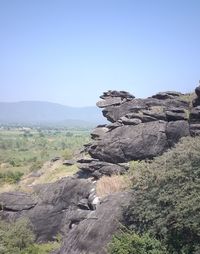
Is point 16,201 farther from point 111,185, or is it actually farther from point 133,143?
point 133,143

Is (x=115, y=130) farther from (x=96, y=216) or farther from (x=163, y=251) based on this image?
(x=163, y=251)

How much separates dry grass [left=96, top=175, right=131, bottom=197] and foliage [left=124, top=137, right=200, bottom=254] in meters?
3.45

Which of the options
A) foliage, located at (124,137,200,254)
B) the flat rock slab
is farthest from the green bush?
the flat rock slab

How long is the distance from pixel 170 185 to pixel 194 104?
11959 mm

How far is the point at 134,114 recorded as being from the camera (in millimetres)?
30531

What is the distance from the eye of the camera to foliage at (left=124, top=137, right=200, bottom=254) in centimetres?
1656

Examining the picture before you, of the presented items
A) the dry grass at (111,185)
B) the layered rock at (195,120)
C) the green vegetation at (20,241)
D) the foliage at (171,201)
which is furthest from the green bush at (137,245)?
the layered rock at (195,120)

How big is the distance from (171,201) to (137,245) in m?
2.41

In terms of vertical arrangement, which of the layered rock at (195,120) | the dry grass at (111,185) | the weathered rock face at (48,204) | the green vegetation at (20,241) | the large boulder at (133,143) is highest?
the layered rock at (195,120)

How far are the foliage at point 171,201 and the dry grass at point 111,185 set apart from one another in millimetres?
3452

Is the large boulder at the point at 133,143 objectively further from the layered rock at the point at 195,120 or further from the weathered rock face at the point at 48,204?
the weathered rock face at the point at 48,204

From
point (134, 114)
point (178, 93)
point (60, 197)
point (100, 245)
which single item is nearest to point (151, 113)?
point (134, 114)

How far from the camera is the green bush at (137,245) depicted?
55.6 feet

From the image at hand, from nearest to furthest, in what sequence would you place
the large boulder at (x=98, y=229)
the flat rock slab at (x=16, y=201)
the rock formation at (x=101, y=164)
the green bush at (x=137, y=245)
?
the green bush at (x=137, y=245), the large boulder at (x=98, y=229), the rock formation at (x=101, y=164), the flat rock slab at (x=16, y=201)
